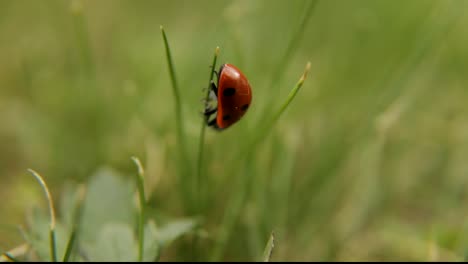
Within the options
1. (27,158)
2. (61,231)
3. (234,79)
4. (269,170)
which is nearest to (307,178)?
(269,170)

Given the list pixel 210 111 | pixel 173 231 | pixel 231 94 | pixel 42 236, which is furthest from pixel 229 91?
pixel 42 236

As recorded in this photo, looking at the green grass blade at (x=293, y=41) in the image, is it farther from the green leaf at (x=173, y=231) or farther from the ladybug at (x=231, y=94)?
the green leaf at (x=173, y=231)

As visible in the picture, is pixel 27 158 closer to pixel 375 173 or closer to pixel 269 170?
pixel 269 170

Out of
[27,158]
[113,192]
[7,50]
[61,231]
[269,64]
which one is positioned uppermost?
[7,50]

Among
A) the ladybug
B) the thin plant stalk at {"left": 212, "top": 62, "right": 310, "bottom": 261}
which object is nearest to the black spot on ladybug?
the ladybug

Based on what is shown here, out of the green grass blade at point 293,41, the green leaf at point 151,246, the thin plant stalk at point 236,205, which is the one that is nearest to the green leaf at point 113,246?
the green leaf at point 151,246

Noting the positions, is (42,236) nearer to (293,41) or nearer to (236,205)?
(236,205)

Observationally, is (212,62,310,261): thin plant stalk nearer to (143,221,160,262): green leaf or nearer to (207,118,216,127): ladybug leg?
(207,118,216,127): ladybug leg

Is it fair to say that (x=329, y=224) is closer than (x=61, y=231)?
No
